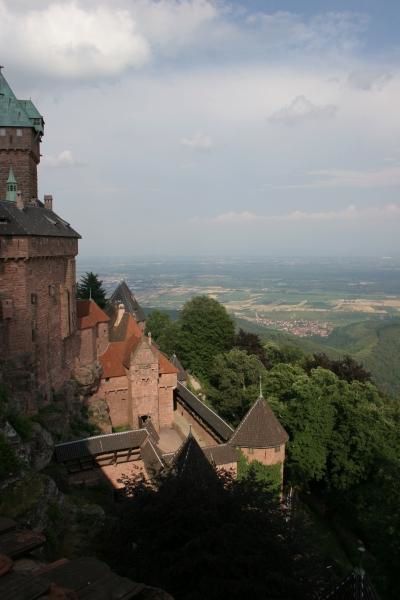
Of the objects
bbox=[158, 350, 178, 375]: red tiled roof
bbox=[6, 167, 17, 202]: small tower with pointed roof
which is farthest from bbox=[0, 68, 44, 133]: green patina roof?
bbox=[158, 350, 178, 375]: red tiled roof

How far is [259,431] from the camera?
2433 centimetres

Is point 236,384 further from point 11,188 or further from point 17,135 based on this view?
point 17,135

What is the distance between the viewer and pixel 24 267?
66.0 ft

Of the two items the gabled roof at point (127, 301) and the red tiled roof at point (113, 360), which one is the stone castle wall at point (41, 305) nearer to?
the red tiled roof at point (113, 360)

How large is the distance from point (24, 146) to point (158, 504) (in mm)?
21782

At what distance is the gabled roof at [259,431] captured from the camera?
78.9 ft

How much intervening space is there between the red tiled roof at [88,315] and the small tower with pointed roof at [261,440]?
11.0 meters

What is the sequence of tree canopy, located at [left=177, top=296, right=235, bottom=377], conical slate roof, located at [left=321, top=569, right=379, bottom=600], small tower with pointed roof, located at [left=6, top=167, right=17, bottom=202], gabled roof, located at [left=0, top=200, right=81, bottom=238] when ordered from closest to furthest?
conical slate roof, located at [left=321, top=569, right=379, bottom=600]
gabled roof, located at [left=0, top=200, right=81, bottom=238]
small tower with pointed roof, located at [left=6, top=167, right=17, bottom=202]
tree canopy, located at [left=177, top=296, right=235, bottom=377]

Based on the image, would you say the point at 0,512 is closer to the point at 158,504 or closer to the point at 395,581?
the point at 158,504

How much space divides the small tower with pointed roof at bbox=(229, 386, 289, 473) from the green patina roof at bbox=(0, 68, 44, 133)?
19.9 metres

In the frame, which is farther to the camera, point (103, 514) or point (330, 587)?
point (103, 514)

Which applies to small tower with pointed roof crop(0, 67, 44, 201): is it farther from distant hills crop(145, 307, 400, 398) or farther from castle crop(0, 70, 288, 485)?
distant hills crop(145, 307, 400, 398)

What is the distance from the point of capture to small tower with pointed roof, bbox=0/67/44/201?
2628 centimetres

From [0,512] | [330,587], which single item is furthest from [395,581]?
[0,512]
